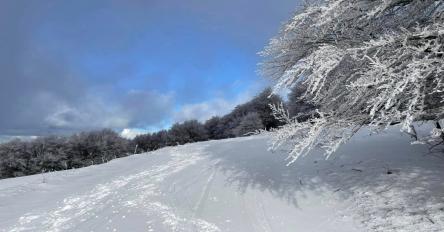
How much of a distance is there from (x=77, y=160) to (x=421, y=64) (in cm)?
4565

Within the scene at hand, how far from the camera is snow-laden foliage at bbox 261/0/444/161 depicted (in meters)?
6.46

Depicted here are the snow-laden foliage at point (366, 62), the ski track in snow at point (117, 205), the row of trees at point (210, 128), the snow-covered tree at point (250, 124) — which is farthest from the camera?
the row of trees at point (210, 128)

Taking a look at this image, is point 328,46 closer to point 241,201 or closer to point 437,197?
point 437,197

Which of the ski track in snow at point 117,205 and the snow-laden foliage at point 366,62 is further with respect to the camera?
the ski track in snow at point 117,205

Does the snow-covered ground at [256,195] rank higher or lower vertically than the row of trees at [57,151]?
lower

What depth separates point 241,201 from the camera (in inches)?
375

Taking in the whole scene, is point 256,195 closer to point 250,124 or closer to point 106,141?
point 250,124

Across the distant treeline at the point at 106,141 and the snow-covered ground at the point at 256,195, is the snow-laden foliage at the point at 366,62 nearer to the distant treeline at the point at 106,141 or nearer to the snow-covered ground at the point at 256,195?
the snow-covered ground at the point at 256,195

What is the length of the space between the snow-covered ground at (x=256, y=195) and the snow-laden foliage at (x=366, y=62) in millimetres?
1291

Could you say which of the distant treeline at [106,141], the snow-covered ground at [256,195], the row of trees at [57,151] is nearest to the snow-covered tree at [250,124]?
the distant treeline at [106,141]

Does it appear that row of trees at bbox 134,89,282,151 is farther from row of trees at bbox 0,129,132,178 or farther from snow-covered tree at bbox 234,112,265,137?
row of trees at bbox 0,129,132,178

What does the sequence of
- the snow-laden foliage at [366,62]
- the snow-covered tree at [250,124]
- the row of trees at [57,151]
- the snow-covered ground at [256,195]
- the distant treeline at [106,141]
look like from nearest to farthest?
the snow-laden foliage at [366,62] → the snow-covered ground at [256,195] → the row of trees at [57,151] → the distant treeline at [106,141] → the snow-covered tree at [250,124]

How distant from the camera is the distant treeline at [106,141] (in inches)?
1774

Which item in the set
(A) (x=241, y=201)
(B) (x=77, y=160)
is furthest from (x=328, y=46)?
(B) (x=77, y=160)
